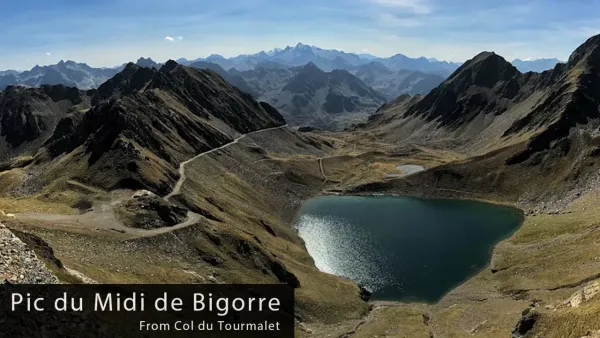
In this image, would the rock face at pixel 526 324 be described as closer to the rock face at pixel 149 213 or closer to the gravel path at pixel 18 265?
the gravel path at pixel 18 265

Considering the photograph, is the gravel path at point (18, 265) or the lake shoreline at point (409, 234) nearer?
the gravel path at point (18, 265)

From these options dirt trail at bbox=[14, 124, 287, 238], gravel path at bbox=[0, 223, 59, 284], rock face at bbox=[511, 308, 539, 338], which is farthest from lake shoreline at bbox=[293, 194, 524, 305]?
gravel path at bbox=[0, 223, 59, 284]

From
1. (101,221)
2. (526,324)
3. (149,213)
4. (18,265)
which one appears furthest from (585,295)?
(101,221)

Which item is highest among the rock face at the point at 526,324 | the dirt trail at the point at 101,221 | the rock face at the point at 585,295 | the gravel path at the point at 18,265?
the dirt trail at the point at 101,221

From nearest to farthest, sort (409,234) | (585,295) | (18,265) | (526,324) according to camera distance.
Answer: (18,265)
(585,295)
(526,324)
(409,234)

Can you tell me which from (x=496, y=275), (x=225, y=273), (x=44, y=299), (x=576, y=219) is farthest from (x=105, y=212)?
(x=576, y=219)

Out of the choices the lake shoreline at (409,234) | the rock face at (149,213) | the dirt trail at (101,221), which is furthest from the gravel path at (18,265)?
the lake shoreline at (409,234)

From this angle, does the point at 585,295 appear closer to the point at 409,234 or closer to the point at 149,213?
the point at 149,213

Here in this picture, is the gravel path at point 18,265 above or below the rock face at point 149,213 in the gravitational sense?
below

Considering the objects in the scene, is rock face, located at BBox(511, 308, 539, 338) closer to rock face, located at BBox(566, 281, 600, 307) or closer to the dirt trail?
rock face, located at BBox(566, 281, 600, 307)
